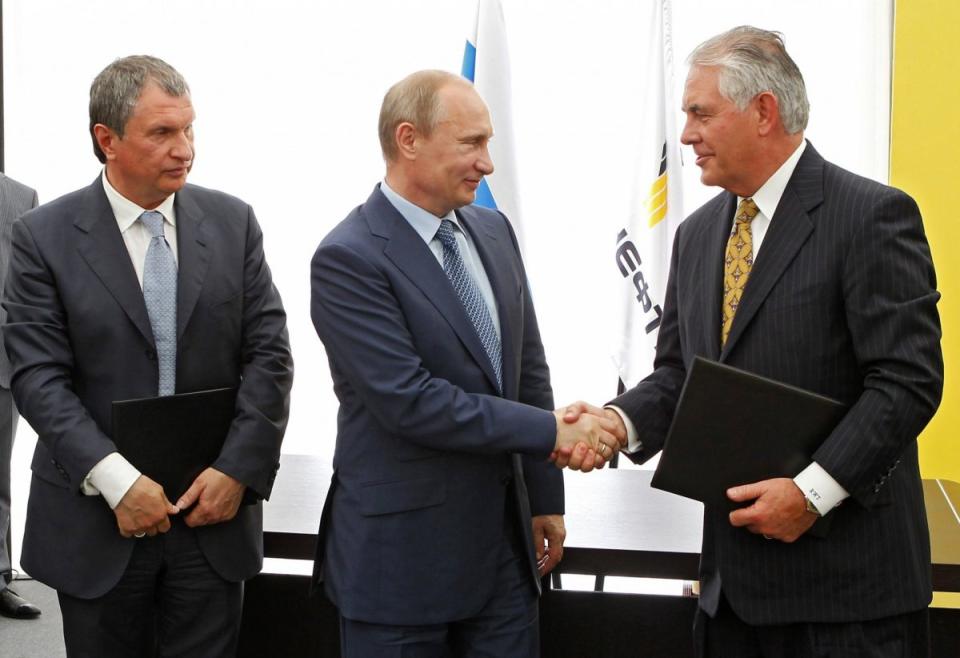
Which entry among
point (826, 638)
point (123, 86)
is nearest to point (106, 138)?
point (123, 86)

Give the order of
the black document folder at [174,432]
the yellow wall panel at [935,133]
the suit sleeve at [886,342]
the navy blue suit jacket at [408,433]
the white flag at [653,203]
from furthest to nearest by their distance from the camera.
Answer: the white flag at [653,203], the yellow wall panel at [935,133], the black document folder at [174,432], the navy blue suit jacket at [408,433], the suit sleeve at [886,342]

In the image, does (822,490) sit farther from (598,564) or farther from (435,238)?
(435,238)

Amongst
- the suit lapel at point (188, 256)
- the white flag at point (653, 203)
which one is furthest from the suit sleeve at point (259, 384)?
the white flag at point (653, 203)

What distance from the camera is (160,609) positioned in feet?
7.31

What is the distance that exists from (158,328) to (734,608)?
1.24 meters

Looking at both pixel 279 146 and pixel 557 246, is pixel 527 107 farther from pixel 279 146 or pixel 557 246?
pixel 279 146

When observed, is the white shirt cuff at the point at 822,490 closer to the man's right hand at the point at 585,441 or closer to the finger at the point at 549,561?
the man's right hand at the point at 585,441

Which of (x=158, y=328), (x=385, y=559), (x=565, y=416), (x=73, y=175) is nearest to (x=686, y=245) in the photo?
(x=565, y=416)

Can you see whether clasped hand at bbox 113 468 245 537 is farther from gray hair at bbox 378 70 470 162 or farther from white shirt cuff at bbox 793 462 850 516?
white shirt cuff at bbox 793 462 850 516

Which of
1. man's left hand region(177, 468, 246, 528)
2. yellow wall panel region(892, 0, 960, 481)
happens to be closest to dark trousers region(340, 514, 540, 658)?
man's left hand region(177, 468, 246, 528)

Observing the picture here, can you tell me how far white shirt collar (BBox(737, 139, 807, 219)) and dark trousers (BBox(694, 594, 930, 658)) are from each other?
28.5 inches

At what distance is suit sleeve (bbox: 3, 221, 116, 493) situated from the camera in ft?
6.82

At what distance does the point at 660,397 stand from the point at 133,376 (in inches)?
43.0

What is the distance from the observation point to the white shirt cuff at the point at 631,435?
2.31 metres
